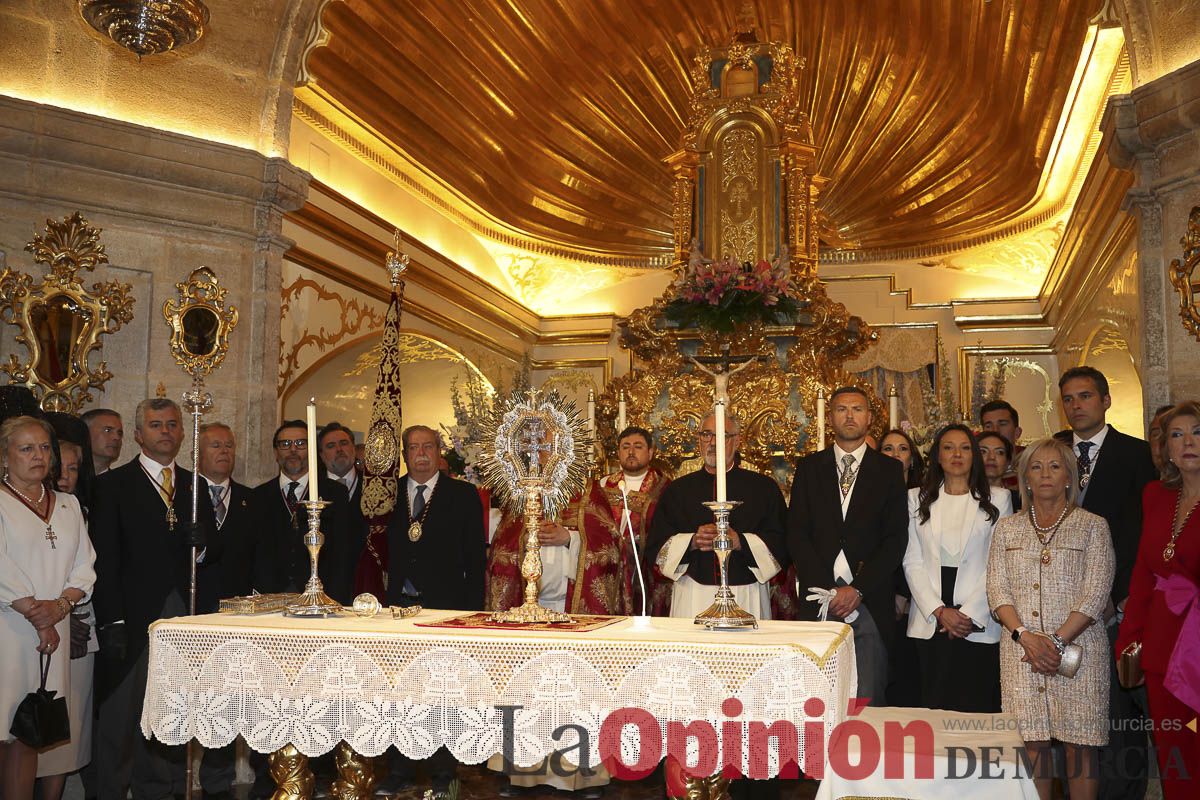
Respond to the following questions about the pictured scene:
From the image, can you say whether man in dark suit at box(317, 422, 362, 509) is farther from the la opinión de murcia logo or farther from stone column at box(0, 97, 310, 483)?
the la opinión de murcia logo

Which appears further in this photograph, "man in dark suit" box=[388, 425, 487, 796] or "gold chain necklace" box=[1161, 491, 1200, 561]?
"man in dark suit" box=[388, 425, 487, 796]

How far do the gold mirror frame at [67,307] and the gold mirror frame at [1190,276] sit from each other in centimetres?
519

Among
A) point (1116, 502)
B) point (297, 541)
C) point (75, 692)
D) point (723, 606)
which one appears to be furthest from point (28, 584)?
point (1116, 502)

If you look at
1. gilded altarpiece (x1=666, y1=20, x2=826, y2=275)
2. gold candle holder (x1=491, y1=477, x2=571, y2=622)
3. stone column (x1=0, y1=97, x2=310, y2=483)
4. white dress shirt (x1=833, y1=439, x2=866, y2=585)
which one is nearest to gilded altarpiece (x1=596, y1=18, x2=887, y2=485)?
gilded altarpiece (x1=666, y1=20, x2=826, y2=275)

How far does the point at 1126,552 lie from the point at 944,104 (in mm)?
6970

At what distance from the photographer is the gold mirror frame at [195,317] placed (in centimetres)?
604

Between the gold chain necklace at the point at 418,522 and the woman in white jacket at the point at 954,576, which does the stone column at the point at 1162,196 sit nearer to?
the woman in white jacket at the point at 954,576

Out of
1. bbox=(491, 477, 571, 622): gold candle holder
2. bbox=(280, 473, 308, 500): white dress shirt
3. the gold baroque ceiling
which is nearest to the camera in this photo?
bbox=(491, 477, 571, 622): gold candle holder

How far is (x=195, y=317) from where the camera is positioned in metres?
6.14

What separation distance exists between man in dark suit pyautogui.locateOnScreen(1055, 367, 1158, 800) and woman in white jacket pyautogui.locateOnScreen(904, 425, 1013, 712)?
0.40m

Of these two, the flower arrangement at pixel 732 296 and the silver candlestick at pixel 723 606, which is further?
the flower arrangement at pixel 732 296

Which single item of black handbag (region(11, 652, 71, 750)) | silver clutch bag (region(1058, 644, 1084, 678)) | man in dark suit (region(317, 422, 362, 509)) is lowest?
black handbag (region(11, 652, 71, 750))

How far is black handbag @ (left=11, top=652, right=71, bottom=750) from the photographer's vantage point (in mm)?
A: 3912

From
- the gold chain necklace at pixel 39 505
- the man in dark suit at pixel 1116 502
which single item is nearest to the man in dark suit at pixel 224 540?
the gold chain necklace at pixel 39 505
